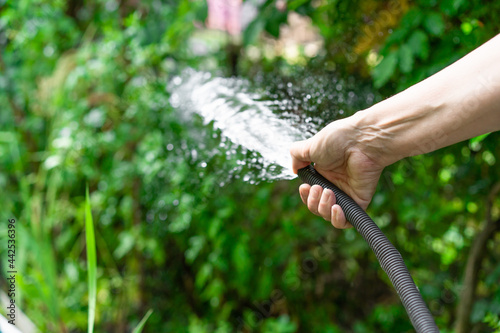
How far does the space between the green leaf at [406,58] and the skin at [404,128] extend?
0.30 metres

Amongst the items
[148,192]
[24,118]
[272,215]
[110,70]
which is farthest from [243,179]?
[24,118]

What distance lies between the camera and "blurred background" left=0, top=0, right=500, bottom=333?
1243 mm

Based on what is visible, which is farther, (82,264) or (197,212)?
(82,264)

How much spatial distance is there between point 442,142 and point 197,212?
38.4 inches

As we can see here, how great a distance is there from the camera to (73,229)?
2203mm

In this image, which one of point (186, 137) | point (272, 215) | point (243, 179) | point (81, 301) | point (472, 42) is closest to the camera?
point (472, 42)

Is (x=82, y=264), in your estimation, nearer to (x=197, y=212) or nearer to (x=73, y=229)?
(x=73, y=229)

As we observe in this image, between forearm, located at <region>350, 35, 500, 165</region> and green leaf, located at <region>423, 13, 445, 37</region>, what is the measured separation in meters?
0.37

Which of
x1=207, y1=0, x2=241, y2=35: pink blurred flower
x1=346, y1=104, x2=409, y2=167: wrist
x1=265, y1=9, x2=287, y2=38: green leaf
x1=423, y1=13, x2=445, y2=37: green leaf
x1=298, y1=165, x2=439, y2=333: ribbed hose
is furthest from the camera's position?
x1=207, y1=0, x2=241, y2=35: pink blurred flower

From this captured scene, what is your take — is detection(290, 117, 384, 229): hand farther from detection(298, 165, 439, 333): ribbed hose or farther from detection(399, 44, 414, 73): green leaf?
detection(399, 44, 414, 73): green leaf

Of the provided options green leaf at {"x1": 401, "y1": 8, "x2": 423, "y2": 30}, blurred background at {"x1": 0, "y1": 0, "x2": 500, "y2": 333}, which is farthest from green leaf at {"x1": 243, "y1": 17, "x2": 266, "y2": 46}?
green leaf at {"x1": 401, "y1": 8, "x2": 423, "y2": 30}

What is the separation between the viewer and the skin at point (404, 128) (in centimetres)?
60

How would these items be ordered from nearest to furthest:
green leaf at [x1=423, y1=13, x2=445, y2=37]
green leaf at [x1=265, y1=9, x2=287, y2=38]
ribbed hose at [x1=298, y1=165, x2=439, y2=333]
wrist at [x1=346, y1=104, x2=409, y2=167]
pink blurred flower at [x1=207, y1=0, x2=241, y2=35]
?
ribbed hose at [x1=298, y1=165, x2=439, y2=333], wrist at [x1=346, y1=104, x2=409, y2=167], green leaf at [x1=423, y1=13, x2=445, y2=37], green leaf at [x1=265, y1=9, x2=287, y2=38], pink blurred flower at [x1=207, y1=0, x2=241, y2=35]

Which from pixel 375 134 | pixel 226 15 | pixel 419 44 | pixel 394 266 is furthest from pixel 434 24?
pixel 226 15
